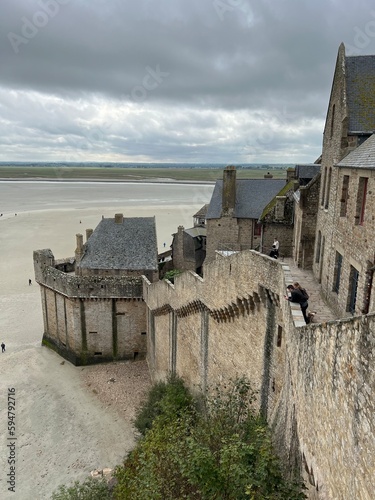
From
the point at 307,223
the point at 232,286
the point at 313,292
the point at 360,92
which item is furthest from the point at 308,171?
the point at 232,286

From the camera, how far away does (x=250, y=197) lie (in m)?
32.7

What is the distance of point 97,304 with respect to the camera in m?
25.2

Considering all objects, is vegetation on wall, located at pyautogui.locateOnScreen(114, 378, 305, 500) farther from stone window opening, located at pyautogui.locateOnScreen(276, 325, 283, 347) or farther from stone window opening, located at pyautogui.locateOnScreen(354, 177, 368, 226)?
stone window opening, located at pyautogui.locateOnScreen(354, 177, 368, 226)

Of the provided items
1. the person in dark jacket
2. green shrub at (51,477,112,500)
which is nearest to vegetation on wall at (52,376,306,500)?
green shrub at (51,477,112,500)

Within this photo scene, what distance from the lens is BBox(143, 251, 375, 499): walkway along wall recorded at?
489cm

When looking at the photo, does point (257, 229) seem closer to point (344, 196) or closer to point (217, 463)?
point (344, 196)

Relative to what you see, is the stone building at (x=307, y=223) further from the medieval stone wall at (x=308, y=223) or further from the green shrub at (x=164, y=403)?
the green shrub at (x=164, y=403)

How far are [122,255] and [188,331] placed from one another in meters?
12.0

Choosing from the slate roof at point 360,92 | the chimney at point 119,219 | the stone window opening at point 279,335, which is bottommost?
the stone window opening at point 279,335

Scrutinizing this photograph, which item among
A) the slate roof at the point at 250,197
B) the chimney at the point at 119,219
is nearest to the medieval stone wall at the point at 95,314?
the chimney at the point at 119,219

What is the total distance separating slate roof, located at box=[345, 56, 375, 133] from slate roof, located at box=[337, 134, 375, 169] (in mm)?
1322

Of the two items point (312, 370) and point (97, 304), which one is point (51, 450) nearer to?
point (97, 304)

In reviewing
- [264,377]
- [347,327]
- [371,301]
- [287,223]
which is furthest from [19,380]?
[347,327]

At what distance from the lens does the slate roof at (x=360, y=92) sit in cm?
1305
